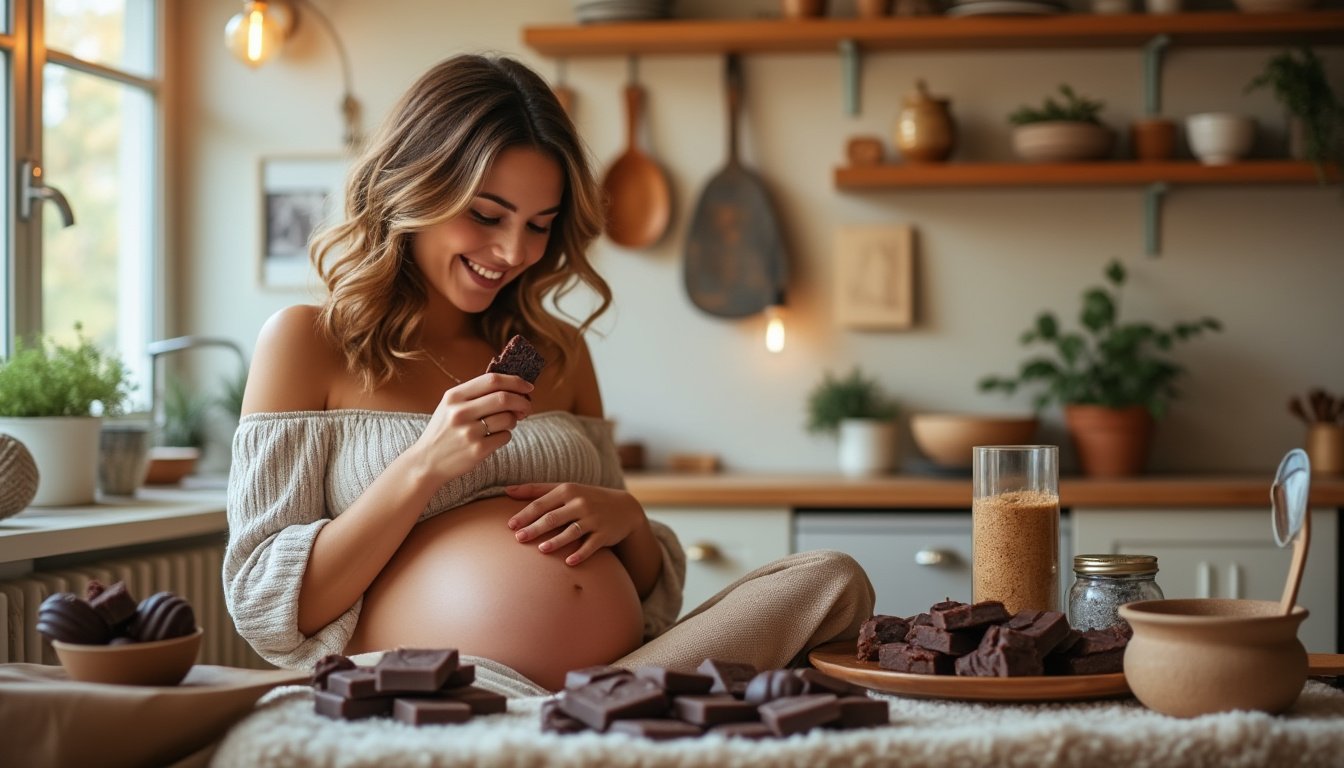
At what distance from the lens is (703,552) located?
3.13 m

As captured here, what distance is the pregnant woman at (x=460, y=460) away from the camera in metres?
1.59

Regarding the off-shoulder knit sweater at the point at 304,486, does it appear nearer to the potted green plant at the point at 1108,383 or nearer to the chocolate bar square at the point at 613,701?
the chocolate bar square at the point at 613,701

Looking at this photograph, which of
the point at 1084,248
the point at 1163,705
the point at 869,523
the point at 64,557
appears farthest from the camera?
the point at 1084,248

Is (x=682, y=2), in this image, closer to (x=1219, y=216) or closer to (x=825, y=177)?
(x=825, y=177)

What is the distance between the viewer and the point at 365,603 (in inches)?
66.3

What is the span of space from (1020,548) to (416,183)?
94 cm

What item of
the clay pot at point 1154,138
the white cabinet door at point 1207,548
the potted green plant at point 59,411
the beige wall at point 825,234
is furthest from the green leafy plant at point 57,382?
the clay pot at point 1154,138

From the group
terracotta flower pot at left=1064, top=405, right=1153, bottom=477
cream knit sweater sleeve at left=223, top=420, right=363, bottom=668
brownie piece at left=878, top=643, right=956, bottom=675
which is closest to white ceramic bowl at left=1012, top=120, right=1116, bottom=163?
terracotta flower pot at left=1064, top=405, right=1153, bottom=477

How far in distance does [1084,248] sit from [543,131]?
2247 mm

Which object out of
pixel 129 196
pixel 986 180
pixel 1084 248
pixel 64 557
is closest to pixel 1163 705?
pixel 64 557

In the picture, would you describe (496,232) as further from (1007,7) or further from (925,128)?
(1007,7)

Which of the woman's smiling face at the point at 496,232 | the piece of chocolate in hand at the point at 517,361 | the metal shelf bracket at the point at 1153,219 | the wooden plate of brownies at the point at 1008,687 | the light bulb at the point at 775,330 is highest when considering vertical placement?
the metal shelf bracket at the point at 1153,219

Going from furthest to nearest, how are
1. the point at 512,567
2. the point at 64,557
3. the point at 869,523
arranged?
the point at 869,523 → the point at 64,557 → the point at 512,567

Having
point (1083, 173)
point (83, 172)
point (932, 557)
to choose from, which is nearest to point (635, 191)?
point (1083, 173)
